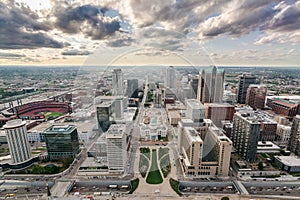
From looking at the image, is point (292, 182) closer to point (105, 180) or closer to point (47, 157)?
point (105, 180)

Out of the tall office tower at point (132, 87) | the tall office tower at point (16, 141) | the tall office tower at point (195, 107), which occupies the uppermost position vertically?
the tall office tower at point (132, 87)

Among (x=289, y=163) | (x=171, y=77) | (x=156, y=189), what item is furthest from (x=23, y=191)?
(x=289, y=163)

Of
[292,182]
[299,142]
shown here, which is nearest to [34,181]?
[292,182]

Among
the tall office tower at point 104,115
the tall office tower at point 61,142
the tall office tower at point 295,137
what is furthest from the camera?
the tall office tower at point 295,137

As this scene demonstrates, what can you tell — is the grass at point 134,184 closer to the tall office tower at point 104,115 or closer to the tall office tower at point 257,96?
the tall office tower at point 104,115

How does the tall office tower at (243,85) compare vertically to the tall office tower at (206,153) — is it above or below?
above

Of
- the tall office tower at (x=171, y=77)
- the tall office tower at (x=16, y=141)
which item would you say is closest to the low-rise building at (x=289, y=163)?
the tall office tower at (x=171, y=77)
